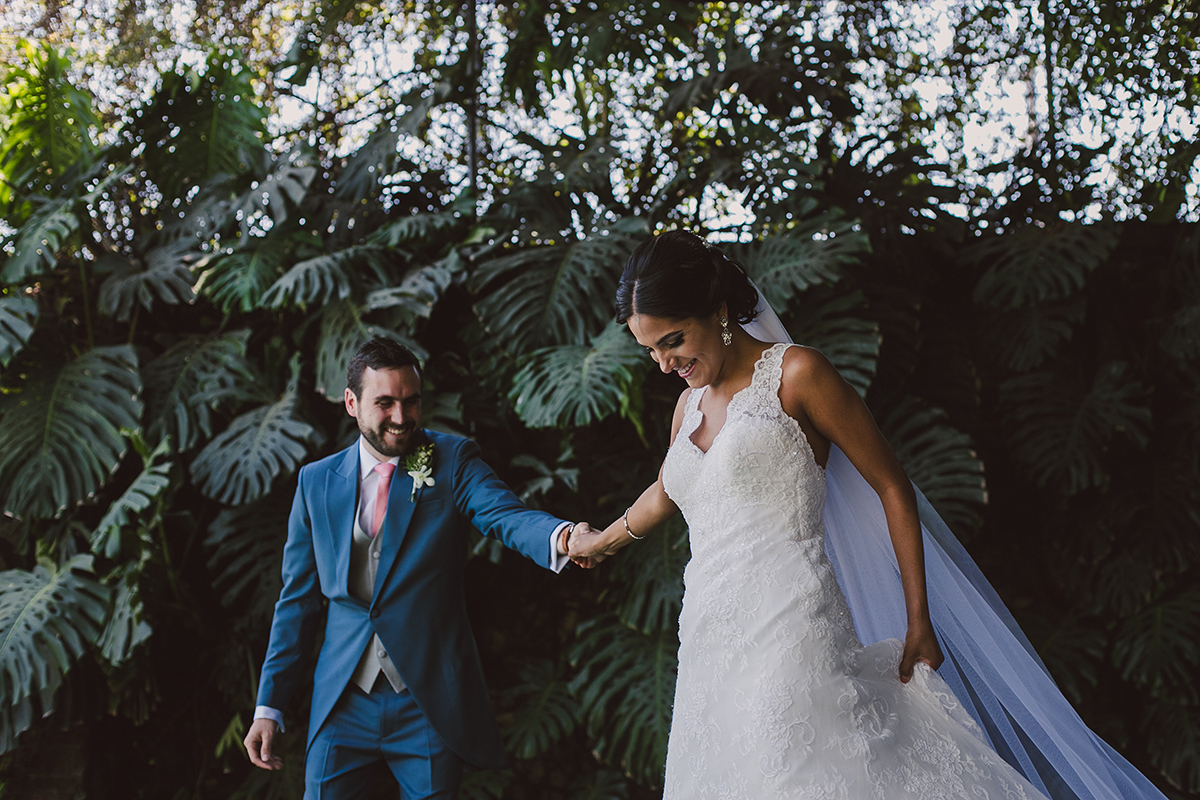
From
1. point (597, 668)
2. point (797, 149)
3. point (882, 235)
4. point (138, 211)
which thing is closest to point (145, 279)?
point (138, 211)

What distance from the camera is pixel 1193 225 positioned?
387 centimetres

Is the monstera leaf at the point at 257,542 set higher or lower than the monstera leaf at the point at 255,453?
lower

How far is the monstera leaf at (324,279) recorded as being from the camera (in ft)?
11.6

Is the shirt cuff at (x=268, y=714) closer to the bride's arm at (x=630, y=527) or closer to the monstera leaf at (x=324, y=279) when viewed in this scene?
the bride's arm at (x=630, y=527)

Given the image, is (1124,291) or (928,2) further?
(928,2)

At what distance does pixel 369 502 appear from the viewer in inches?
89.4

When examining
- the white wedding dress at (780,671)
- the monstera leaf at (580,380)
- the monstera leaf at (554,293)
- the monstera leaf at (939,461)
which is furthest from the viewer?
the monstera leaf at (554,293)

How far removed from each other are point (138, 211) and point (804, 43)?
3268mm

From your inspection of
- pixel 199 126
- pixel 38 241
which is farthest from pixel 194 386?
pixel 199 126

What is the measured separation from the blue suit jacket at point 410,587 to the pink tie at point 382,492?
39 mm

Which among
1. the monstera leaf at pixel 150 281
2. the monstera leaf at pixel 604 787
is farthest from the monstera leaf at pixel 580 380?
the monstera leaf at pixel 150 281

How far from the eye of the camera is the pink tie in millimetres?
2242

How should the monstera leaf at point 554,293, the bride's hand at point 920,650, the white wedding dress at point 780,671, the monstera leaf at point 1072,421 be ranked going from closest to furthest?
the white wedding dress at point 780,671
the bride's hand at point 920,650
the monstera leaf at point 1072,421
the monstera leaf at point 554,293

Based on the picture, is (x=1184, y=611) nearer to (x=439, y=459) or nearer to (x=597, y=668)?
(x=597, y=668)
